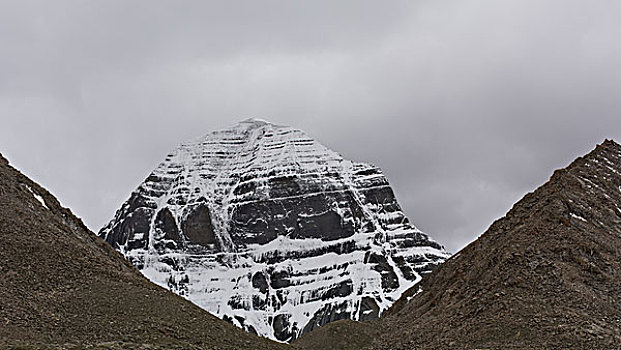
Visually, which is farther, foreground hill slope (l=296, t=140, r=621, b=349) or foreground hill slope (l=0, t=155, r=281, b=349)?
foreground hill slope (l=296, t=140, r=621, b=349)

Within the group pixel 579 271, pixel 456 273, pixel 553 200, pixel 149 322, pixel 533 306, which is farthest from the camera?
pixel 456 273

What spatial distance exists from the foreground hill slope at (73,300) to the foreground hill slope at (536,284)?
18.3m

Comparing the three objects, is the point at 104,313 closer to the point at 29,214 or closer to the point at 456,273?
the point at 29,214

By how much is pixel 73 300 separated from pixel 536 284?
38955 millimetres

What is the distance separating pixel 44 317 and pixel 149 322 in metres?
7.77

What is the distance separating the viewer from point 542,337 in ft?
214

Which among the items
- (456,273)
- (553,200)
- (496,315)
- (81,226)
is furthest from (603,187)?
(81,226)

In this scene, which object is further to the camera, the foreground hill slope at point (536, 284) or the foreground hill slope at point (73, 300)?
the foreground hill slope at point (536, 284)

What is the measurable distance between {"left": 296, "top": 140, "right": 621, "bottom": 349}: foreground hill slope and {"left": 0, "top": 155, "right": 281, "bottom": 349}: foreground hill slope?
722 inches

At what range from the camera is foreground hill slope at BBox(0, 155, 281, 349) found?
5769cm

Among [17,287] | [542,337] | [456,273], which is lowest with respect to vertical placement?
[542,337]

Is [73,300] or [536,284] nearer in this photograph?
[73,300]

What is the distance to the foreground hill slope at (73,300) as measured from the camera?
57688mm

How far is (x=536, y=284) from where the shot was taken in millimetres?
74500
